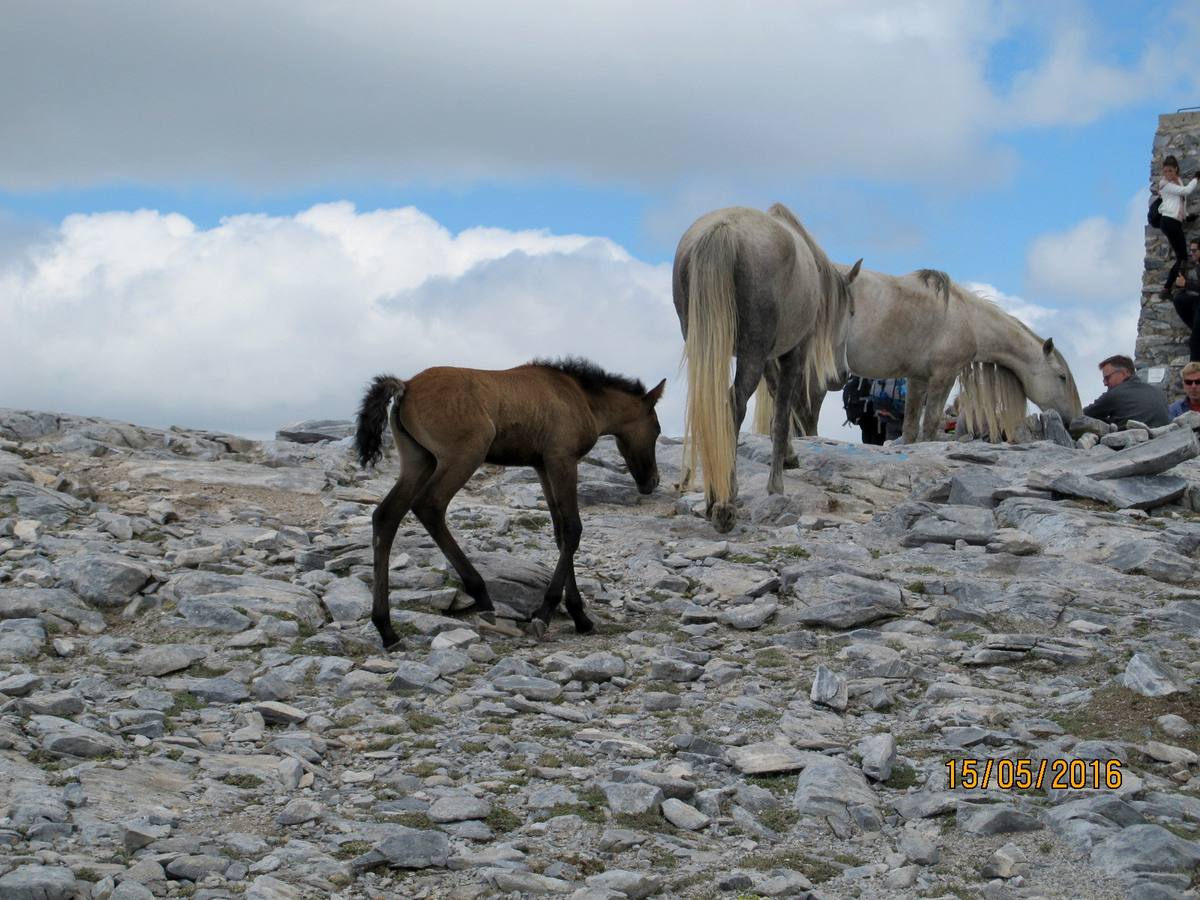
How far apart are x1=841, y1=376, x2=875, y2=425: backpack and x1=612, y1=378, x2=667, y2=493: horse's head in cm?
907

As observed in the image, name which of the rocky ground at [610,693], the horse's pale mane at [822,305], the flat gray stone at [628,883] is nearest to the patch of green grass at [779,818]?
the rocky ground at [610,693]

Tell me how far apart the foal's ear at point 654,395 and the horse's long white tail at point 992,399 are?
7945mm

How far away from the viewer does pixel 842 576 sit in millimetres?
8117

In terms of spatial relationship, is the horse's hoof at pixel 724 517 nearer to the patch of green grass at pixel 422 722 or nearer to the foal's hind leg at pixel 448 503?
the foal's hind leg at pixel 448 503

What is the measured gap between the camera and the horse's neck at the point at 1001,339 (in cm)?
1527

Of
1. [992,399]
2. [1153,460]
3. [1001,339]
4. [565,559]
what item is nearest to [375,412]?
[565,559]

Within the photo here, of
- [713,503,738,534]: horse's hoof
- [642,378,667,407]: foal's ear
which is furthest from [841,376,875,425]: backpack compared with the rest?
[642,378,667,407]: foal's ear

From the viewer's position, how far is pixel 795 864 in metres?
4.40

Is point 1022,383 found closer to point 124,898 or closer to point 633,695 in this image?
point 633,695

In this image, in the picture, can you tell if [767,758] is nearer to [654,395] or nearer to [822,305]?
[654,395]

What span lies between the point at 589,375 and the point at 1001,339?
8.63 m

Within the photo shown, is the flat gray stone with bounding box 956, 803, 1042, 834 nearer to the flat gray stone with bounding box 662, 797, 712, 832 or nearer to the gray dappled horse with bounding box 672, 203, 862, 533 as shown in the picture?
the flat gray stone with bounding box 662, 797, 712, 832

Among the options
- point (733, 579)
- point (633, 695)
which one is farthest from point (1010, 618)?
point (633, 695)

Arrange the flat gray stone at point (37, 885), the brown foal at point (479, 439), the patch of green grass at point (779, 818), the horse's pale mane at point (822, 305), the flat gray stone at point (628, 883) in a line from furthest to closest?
the horse's pale mane at point (822, 305)
the brown foal at point (479, 439)
the patch of green grass at point (779, 818)
the flat gray stone at point (628, 883)
the flat gray stone at point (37, 885)
